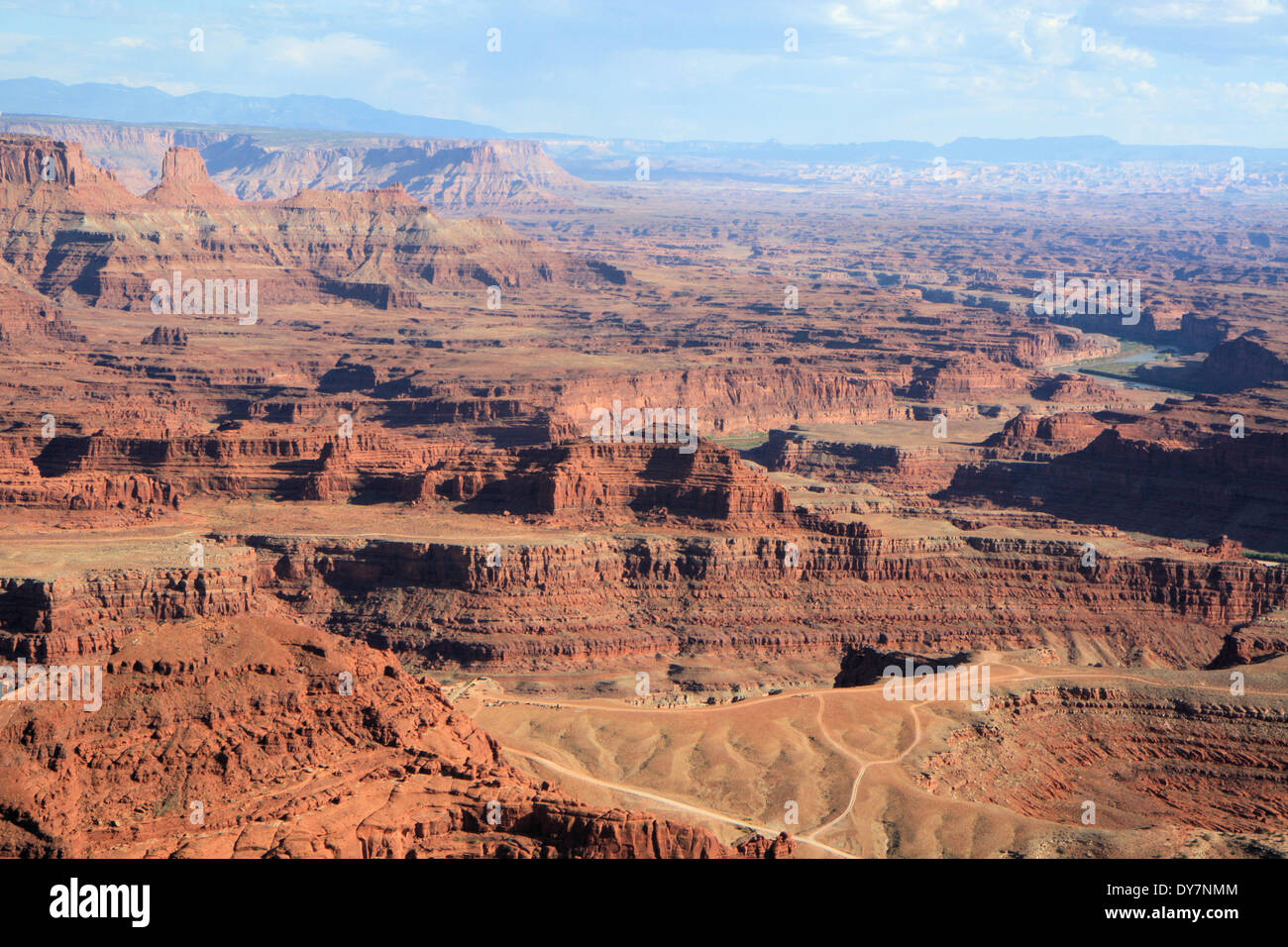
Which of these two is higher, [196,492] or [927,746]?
[196,492]

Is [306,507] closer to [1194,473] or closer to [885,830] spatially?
[885,830]

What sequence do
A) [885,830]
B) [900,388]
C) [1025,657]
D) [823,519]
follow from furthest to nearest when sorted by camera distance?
[900,388], [823,519], [1025,657], [885,830]

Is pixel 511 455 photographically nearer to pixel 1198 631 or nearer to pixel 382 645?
pixel 382 645

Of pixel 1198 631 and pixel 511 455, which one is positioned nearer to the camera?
pixel 1198 631

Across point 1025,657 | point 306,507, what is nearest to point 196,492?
point 306,507

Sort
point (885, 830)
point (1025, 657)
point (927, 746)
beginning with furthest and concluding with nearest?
point (1025, 657) < point (927, 746) < point (885, 830)

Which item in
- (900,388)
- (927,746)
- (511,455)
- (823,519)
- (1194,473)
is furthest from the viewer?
(900,388)
